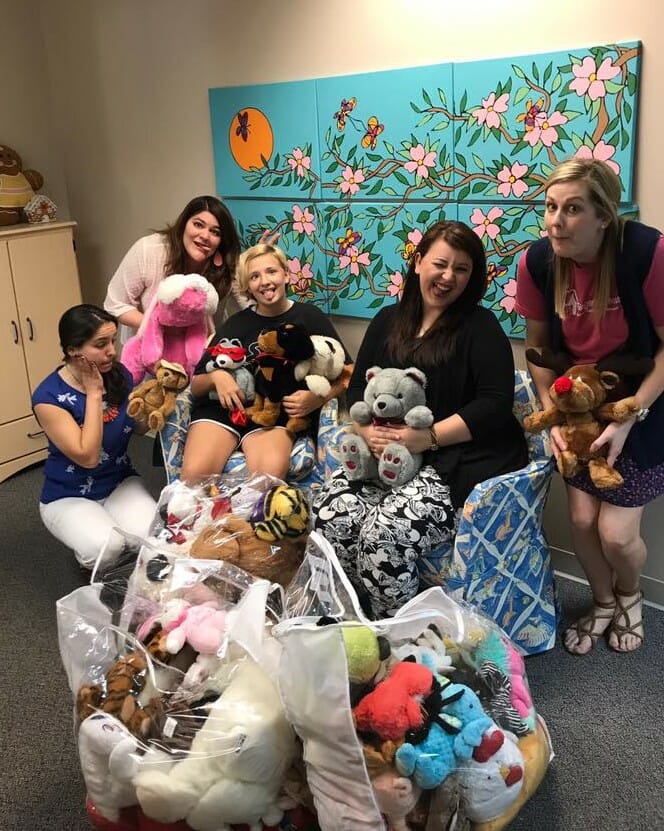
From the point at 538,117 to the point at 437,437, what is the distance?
979 millimetres

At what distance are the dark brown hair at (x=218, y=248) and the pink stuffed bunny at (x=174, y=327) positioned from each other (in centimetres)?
12

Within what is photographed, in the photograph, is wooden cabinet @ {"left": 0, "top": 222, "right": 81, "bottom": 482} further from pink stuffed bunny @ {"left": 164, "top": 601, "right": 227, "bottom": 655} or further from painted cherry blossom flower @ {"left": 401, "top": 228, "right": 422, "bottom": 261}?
pink stuffed bunny @ {"left": 164, "top": 601, "right": 227, "bottom": 655}

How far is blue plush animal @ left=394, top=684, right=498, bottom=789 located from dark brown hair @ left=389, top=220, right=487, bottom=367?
40.2 inches

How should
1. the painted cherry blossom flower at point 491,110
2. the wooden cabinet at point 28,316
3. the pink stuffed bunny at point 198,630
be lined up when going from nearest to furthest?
1. the pink stuffed bunny at point 198,630
2. the painted cherry blossom flower at point 491,110
3. the wooden cabinet at point 28,316

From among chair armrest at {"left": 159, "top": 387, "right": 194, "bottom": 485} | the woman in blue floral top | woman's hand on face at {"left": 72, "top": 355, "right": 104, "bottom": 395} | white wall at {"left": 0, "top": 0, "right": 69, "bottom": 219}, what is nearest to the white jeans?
the woman in blue floral top

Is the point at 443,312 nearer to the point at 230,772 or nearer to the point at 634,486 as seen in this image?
the point at 634,486

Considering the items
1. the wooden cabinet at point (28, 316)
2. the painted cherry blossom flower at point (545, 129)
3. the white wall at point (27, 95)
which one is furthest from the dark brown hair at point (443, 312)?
the white wall at point (27, 95)

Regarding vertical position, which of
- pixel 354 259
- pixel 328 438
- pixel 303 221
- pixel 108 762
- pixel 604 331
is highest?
pixel 303 221

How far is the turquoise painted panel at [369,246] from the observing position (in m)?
2.71

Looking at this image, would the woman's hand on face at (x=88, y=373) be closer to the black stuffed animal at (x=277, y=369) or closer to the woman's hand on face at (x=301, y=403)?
the black stuffed animal at (x=277, y=369)

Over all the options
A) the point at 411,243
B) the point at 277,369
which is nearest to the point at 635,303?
the point at 411,243

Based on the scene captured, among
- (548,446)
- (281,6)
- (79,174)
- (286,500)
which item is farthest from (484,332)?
(79,174)

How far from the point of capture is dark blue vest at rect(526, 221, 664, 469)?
6.33 feet

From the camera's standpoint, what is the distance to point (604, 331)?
→ 203 centimetres
